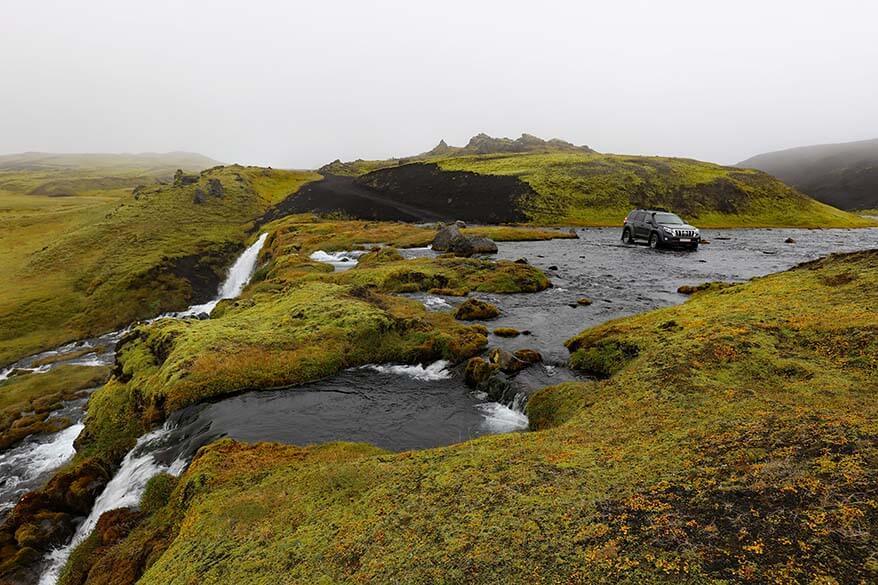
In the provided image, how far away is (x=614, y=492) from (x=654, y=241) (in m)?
52.5

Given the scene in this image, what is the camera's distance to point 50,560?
46.6ft

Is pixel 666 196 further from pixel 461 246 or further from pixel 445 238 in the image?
pixel 461 246

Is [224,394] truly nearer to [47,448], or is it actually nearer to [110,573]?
[110,573]

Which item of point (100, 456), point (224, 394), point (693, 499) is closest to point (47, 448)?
point (100, 456)

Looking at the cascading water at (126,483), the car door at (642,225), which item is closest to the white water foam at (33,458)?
the cascading water at (126,483)

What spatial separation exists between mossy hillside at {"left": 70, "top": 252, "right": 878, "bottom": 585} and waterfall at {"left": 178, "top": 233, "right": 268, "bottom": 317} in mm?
48181

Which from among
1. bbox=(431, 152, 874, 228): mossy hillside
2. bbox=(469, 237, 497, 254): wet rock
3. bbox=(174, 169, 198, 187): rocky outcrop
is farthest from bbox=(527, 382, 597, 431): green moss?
bbox=(174, 169, 198, 187): rocky outcrop

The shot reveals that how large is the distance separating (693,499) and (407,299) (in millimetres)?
25544

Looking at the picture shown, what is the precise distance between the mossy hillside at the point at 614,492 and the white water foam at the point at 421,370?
21.9ft

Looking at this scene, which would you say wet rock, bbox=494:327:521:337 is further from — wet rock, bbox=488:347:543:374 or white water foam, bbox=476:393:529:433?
white water foam, bbox=476:393:529:433

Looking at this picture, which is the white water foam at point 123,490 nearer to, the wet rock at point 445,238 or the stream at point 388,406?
the stream at point 388,406

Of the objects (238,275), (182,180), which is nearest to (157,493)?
(238,275)

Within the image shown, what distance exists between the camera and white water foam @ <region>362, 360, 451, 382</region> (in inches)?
851

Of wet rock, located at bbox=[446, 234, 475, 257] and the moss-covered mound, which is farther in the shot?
wet rock, located at bbox=[446, 234, 475, 257]
